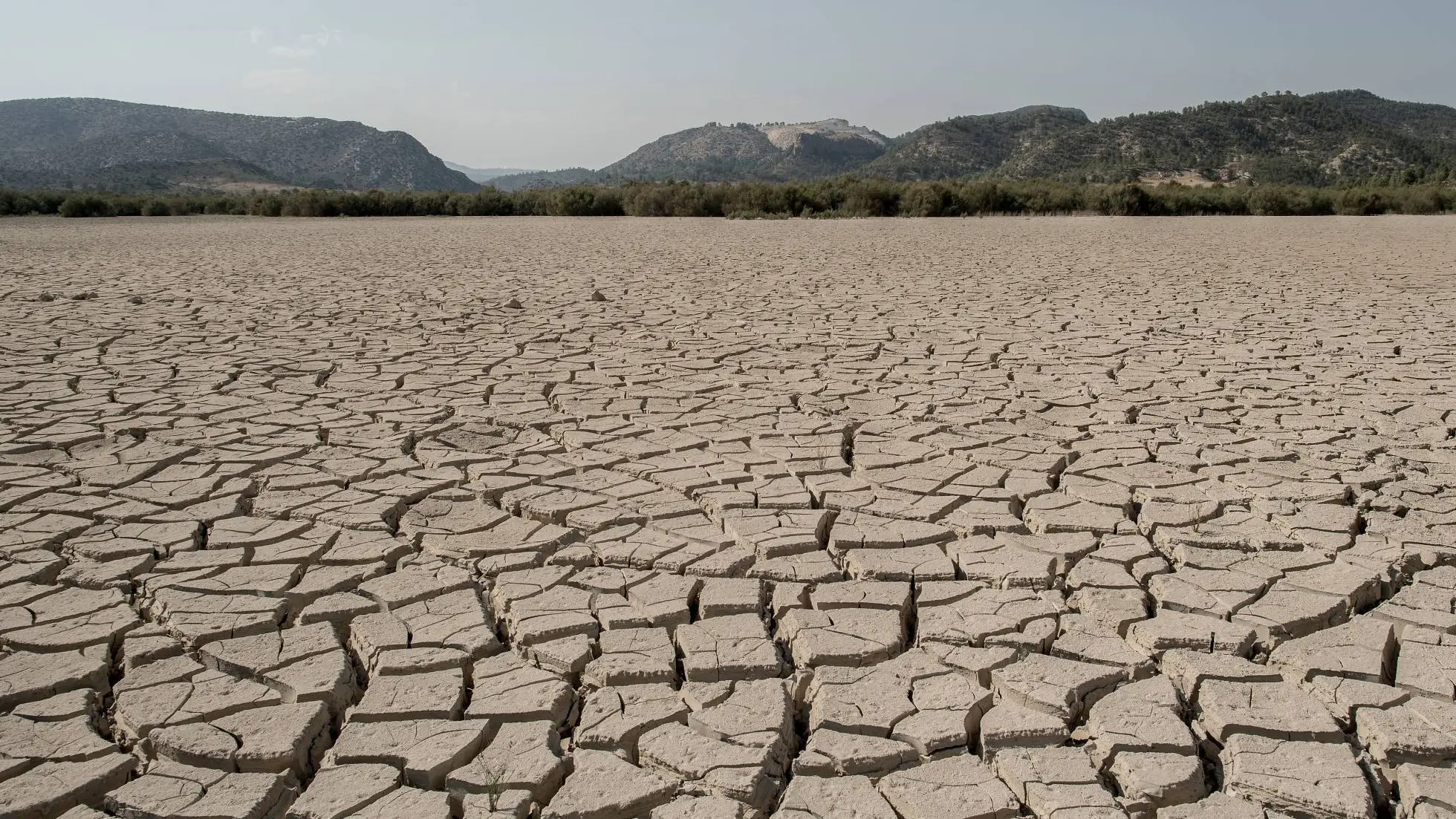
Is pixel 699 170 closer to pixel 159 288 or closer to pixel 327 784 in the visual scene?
pixel 159 288

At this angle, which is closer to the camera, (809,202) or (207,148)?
(809,202)

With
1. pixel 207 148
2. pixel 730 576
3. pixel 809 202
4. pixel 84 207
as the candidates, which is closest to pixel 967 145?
pixel 809 202

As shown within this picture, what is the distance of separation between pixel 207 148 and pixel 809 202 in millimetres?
62513

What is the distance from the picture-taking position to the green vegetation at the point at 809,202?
21.3m

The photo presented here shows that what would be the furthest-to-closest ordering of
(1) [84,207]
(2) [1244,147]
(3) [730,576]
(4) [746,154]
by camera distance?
(4) [746,154]
(2) [1244,147]
(1) [84,207]
(3) [730,576]

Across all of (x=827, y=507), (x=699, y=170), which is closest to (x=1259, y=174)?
(x=827, y=507)

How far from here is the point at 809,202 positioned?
23234 mm

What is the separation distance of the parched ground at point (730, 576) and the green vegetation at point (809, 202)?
1667cm

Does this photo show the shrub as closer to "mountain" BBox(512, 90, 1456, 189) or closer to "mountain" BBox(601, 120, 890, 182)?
"mountain" BBox(512, 90, 1456, 189)

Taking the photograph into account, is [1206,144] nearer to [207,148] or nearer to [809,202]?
[809,202]

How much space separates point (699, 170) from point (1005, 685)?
89820 mm

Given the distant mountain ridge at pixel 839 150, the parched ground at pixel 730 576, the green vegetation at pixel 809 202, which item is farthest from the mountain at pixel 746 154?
the parched ground at pixel 730 576

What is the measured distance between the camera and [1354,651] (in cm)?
211

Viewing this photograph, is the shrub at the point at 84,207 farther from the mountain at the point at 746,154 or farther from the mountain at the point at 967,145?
the mountain at the point at 746,154
